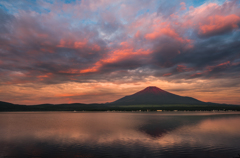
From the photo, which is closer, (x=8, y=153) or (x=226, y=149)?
(x=8, y=153)


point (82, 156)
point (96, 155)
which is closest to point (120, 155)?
point (96, 155)

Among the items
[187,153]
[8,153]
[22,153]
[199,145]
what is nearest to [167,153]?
[187,153]

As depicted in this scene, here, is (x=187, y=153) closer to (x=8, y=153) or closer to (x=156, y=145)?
(x=156, y=145)

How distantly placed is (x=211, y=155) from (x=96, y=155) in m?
16.3

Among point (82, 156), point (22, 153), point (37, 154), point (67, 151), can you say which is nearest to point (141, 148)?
point (82, 156)

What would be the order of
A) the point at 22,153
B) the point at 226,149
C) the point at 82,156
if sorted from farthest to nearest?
1. the point at 226,149
2. the point at 22,153
3. the point at 82,156

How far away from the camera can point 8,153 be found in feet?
87.1

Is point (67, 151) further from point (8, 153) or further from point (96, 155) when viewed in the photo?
point (8, 153)

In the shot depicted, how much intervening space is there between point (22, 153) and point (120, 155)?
1469cm

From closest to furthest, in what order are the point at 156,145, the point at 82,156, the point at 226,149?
the point at 82,156 → the point at 226,149 → the point at 156,145

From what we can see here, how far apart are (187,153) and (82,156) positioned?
15247 millimetres

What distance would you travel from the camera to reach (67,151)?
90.7 ft

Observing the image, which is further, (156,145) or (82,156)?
(156,145)

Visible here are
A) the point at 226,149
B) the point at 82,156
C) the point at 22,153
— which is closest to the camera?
the point at 82,156
